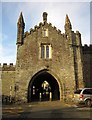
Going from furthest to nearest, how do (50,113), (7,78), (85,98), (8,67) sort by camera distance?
1. (8,67)
2. (7,78)
3. (85,98)
4. (50,113)

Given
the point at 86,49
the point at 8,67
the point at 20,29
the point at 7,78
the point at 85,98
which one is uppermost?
the point at 20,29

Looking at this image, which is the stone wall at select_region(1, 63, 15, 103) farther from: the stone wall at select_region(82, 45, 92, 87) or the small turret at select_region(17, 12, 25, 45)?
the stone wall at select_region(82, 45, 92, 87)

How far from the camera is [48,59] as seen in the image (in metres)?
26.2

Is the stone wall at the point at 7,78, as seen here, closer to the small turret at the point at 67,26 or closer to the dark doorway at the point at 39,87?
the dark doorway at the point at 39,87

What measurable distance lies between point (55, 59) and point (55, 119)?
50.6ft

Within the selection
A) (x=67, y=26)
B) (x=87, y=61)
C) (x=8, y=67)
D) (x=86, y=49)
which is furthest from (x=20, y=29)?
(x=87, y=61)

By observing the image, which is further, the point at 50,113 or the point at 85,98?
the point at 85,98

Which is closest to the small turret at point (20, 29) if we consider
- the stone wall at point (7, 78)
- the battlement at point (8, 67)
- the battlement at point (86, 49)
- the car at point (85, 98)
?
the battlement at point (8, 67)

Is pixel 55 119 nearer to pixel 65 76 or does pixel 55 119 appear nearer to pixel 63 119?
pixel 63 119

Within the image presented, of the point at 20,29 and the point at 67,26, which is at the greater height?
the point at 67,26

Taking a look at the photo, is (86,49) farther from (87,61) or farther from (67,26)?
(67,26)

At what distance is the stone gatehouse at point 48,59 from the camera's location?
25344 millimetres

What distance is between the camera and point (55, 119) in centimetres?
1134

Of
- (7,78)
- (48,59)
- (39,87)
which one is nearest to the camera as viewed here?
(48,59)
